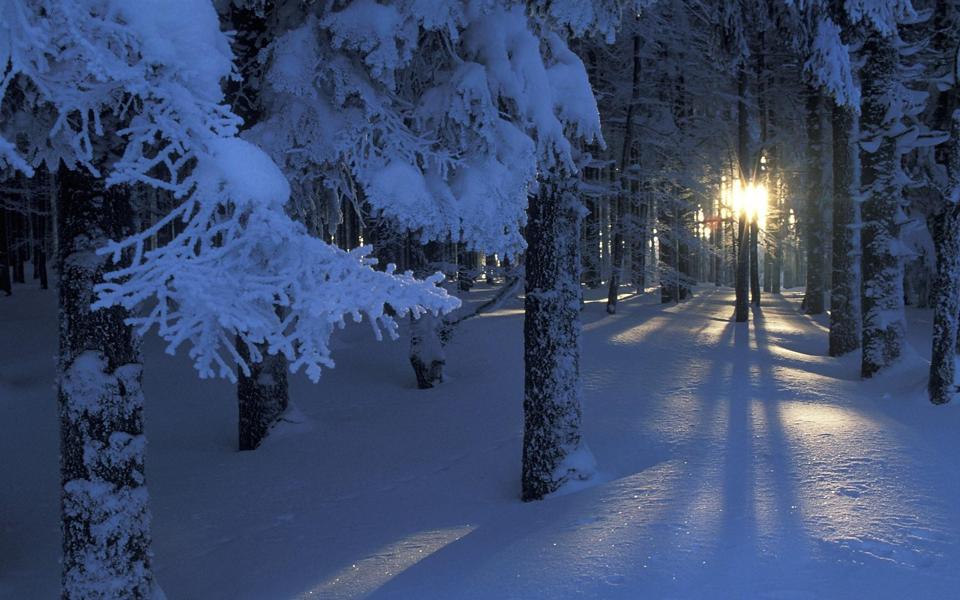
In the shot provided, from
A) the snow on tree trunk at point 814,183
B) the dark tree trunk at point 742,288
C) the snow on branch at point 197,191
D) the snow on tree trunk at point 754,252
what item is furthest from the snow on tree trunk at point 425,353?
the snow on tree trunk at point 754,252

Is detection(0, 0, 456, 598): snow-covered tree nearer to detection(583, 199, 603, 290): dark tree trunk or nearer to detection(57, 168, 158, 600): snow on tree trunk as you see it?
detection(57, 168, 158, 600): snow on tree trunk

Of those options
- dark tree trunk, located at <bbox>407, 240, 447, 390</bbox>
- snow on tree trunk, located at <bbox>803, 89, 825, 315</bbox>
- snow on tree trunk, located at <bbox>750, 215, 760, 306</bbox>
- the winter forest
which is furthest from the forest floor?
snow on tree trunk, located at <bbox>750, 215, 760, 306</bbox>

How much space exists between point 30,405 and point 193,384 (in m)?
2.78

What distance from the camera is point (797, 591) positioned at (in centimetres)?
401

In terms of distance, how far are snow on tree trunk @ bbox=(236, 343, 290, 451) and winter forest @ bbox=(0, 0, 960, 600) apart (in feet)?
0.11

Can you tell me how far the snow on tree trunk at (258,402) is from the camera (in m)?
9.46

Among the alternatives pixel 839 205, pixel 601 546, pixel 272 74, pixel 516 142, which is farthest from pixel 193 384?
pixel 839 205

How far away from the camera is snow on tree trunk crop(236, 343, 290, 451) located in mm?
9461

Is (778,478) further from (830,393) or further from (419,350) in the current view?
(419,350)

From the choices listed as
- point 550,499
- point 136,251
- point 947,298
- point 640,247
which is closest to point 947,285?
point 947,298

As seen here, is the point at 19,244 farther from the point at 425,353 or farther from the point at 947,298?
the point at 947,298

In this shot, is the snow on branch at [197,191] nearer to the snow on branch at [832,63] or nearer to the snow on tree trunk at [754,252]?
the snow on branch at [832,63]

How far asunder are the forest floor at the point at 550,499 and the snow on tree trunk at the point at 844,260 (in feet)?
1.84

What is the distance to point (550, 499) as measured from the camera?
6.31 metres
